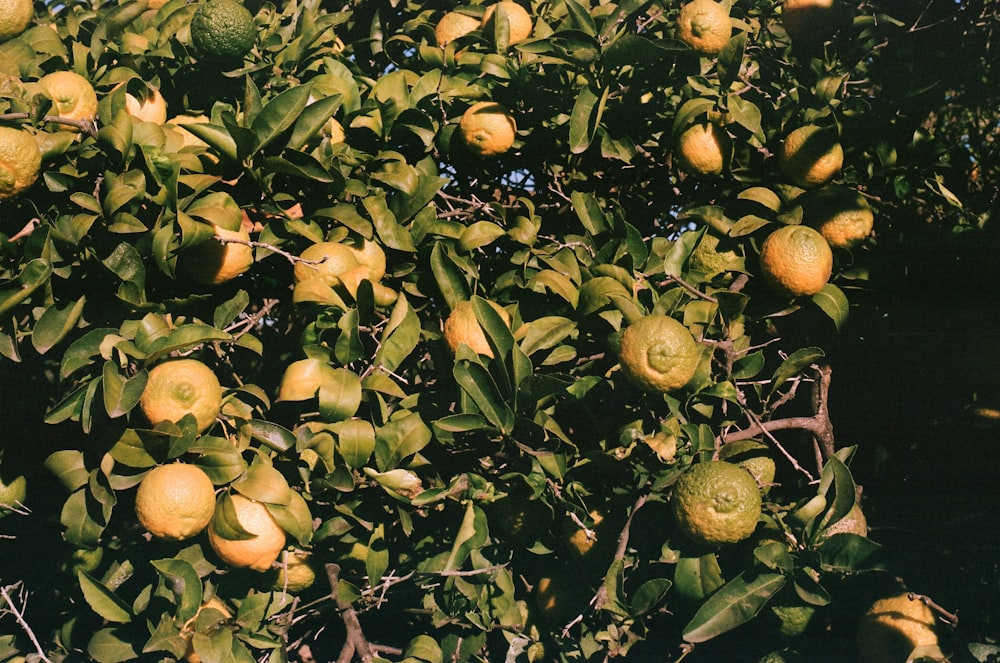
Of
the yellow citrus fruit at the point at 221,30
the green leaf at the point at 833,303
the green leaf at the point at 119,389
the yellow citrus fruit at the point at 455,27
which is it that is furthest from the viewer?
the yellow citrus fruit at the point at 455,27

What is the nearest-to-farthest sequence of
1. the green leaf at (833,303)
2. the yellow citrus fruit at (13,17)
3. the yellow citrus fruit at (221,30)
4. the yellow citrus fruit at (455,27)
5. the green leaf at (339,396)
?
the green leaf at (339,396) → the green leaf at (833,303) → the yellow citrus fruit at (221,30) → the yellow citrus fruit at (13,17) → the yellow citrus fruit at (455,27)

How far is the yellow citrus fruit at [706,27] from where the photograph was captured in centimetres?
151

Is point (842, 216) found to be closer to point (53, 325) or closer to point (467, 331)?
point (467, 331)

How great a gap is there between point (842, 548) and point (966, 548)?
439 mm

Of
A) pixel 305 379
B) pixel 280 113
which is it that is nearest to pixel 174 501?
pixel 305 379

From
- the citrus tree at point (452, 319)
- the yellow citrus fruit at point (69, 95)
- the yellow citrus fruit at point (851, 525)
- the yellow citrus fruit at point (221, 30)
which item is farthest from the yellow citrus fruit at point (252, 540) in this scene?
the yellow citrus fruit at point (851, 525)

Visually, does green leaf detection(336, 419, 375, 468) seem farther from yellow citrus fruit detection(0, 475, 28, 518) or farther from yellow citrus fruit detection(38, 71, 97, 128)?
yellow citrus fruit detection(38, 71, 97, 128)

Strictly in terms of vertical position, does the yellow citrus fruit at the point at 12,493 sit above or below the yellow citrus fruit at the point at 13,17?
below

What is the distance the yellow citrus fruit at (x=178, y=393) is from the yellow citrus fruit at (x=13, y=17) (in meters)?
0.97

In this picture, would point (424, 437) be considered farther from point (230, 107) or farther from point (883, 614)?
point (883, 614)

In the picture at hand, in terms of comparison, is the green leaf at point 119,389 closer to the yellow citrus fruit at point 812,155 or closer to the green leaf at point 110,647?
the green leaf at point 110,647

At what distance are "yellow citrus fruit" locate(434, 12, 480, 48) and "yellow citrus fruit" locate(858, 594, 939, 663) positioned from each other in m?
1.57

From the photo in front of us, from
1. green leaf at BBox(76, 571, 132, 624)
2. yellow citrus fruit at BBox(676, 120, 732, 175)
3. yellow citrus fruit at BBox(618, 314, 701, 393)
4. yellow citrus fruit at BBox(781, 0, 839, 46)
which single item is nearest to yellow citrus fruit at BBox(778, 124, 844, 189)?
yellow citrus fruit at BBox(676, 120, 732, 175)

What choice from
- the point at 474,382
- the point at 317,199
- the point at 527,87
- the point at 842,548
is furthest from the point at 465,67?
the point at 842,548
